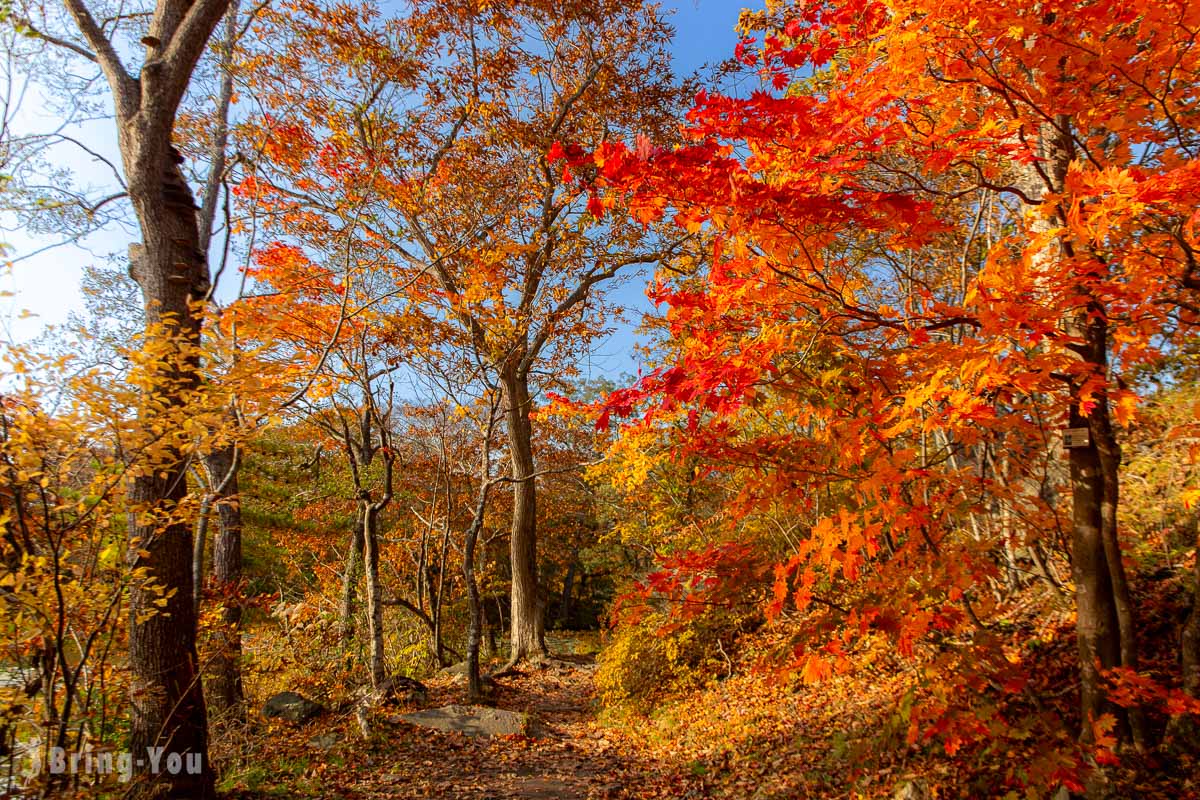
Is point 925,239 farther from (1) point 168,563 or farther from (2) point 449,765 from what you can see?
(2) point 449,765

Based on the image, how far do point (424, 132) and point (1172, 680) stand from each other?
996 cm

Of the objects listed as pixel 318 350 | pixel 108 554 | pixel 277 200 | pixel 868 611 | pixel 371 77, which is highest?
pixel 277 200

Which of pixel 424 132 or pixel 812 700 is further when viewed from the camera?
pixel 424 132

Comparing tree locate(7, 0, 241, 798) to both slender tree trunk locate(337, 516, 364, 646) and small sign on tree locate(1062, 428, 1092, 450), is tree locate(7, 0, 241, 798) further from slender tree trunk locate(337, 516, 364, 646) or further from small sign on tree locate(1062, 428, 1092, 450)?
small sign on tree locate(1062, 428, 1092, 450)

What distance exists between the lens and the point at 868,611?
121 inches

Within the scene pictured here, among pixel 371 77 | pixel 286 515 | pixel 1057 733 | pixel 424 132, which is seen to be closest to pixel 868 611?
pixel 1057 733

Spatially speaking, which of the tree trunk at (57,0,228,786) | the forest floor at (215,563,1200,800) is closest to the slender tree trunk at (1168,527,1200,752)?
the forest floor at (215,563,1200,800)

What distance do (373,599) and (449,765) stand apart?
183 centimetres

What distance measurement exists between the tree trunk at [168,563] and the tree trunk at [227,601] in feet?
1.15

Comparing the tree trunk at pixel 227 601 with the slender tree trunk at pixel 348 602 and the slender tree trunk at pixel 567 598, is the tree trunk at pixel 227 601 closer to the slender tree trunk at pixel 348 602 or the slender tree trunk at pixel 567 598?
the slender tree trunk at pixel 348 602

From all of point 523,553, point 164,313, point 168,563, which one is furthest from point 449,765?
point 523,553

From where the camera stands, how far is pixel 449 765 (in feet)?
17.9

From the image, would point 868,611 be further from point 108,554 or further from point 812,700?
point 108,554

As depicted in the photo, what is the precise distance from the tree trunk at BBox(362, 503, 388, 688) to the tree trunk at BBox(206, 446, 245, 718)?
3.98 ft
